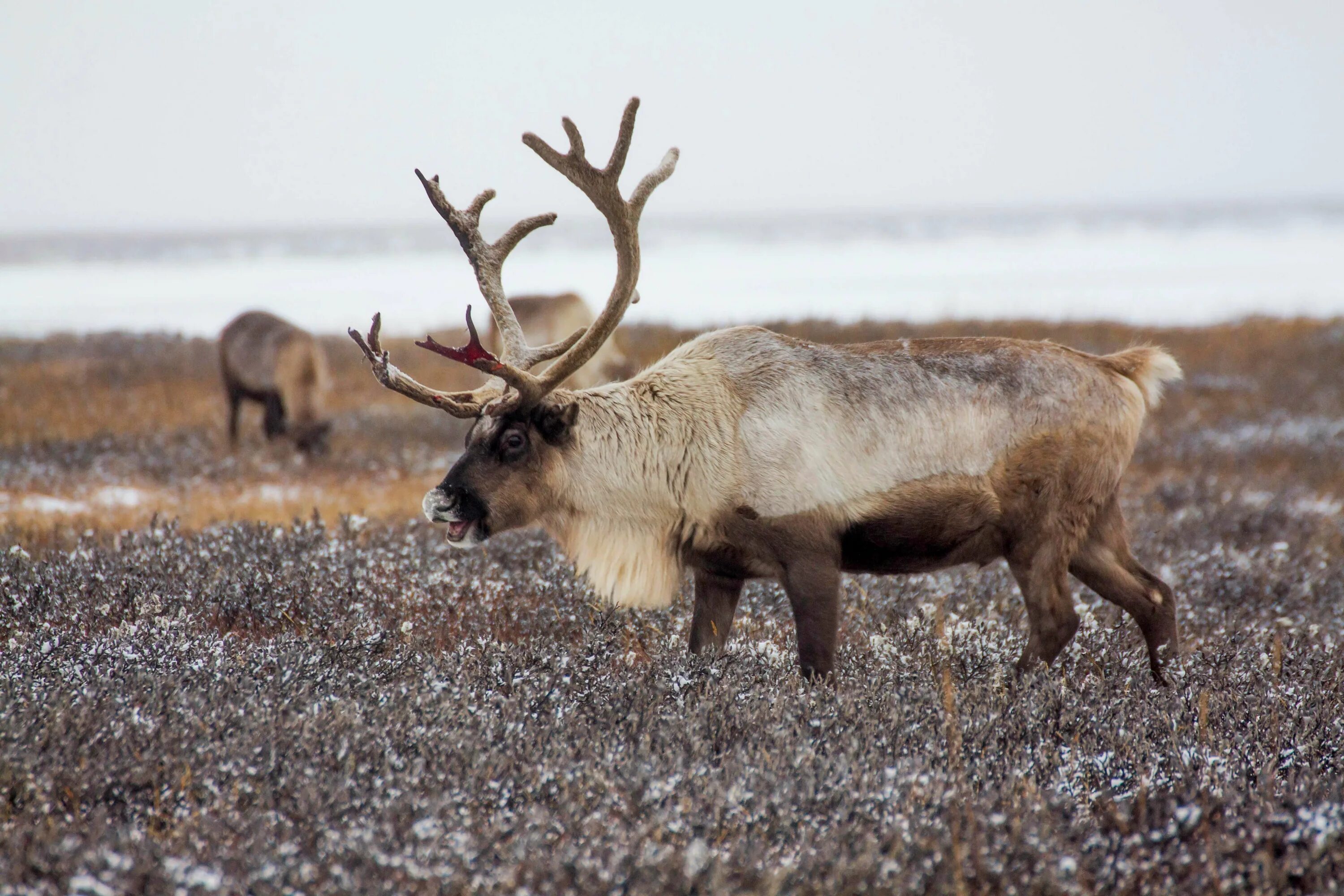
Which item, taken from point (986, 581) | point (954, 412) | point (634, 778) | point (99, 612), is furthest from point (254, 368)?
point (634, 778)

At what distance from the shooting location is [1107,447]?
432cm

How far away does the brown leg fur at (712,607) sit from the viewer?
4418mm

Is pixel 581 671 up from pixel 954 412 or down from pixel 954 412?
down

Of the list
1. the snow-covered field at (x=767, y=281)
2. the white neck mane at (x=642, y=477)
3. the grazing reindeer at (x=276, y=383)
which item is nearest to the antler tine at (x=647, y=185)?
the white neck mane at (x=642, y=477)

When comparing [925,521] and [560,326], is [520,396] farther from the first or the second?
[560,326]

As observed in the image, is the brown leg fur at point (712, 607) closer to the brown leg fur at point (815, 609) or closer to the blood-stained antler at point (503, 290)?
the brown leg fur at point (815, 609)

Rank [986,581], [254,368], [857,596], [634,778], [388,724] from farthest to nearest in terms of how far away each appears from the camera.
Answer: [254,368] → [986,581] → [857,596] → [388,724] → [634,778]

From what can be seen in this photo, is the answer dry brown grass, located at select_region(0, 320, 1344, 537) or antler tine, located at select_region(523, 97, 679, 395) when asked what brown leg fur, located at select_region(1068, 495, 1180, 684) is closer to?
antler tine, located at select_region(523, 97, 679, 395)

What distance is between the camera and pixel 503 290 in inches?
175

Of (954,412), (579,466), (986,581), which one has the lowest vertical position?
(986,581)

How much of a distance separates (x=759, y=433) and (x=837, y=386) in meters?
0.37

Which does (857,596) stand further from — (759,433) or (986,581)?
(759,433)

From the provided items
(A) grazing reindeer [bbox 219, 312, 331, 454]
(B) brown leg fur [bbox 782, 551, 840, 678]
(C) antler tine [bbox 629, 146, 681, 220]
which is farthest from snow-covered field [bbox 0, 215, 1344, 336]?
(B) brown leg fur [bbox 782, 551, 840, 678]

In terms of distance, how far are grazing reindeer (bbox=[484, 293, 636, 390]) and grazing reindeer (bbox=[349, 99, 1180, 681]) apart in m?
5.86
